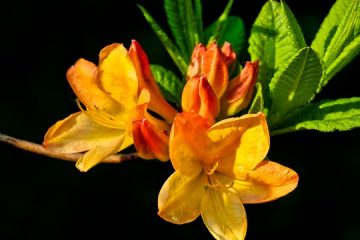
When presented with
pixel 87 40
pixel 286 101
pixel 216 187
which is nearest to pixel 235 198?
pixel 216 187

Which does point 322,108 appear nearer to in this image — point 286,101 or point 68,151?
point 286,101

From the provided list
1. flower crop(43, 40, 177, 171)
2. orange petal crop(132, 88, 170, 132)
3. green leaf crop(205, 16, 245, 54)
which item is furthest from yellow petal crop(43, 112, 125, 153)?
green leaf crop(205, 16, 245, 54)

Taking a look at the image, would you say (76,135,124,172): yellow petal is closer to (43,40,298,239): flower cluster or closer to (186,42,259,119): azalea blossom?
(43,40,298,239): flower cluster

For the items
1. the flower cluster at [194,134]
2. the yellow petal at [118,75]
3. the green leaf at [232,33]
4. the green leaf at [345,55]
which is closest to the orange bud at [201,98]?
the flower cluster at [194,134]

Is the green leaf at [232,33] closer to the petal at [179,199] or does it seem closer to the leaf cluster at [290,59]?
the leaf cluster at [290,59]

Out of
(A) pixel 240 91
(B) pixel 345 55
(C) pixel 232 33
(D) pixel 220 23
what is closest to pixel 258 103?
(A) pixel 240 91

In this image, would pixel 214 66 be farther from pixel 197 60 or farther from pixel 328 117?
pixel 328 117
